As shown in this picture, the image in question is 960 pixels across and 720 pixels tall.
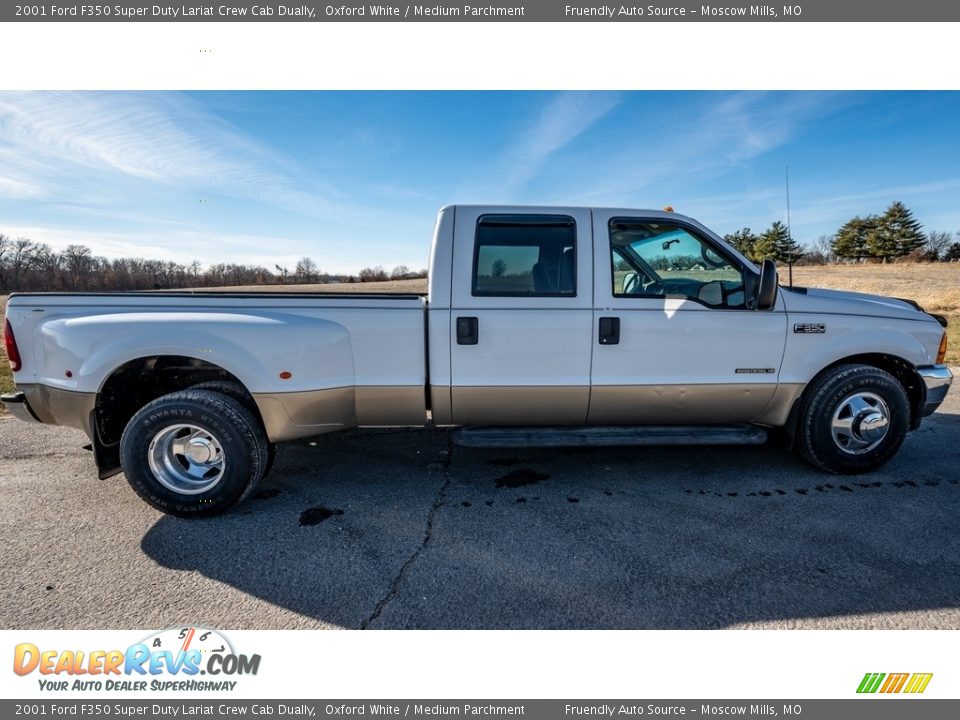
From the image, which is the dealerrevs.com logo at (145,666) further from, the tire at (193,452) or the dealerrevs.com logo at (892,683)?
the dealerrevs.com logo at (892,683)

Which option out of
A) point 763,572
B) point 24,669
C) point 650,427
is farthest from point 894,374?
point 24,669

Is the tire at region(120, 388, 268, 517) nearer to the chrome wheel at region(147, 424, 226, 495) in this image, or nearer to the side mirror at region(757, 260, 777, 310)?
the chrome wheel at region(147, 424, 226, 495)

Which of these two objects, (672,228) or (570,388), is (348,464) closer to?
(570,388)

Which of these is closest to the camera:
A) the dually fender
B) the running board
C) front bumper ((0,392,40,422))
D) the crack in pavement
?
the crack in pavement

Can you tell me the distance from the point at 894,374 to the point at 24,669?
18.4ft

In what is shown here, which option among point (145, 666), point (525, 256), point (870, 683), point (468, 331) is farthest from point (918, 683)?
point (145, 666)

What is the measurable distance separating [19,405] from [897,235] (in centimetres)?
8693

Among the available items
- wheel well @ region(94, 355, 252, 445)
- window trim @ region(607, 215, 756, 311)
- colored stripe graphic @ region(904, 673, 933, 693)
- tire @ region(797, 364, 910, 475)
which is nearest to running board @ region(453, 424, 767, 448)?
tire @ region(797, 364, 910, 475)

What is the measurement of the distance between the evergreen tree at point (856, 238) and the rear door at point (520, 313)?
272ft

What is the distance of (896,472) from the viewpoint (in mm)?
3646

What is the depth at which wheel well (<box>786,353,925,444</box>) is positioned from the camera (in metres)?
3.53

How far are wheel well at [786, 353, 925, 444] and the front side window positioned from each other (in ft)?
3.20

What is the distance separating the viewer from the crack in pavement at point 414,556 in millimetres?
2203

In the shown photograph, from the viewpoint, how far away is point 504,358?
3.22m
